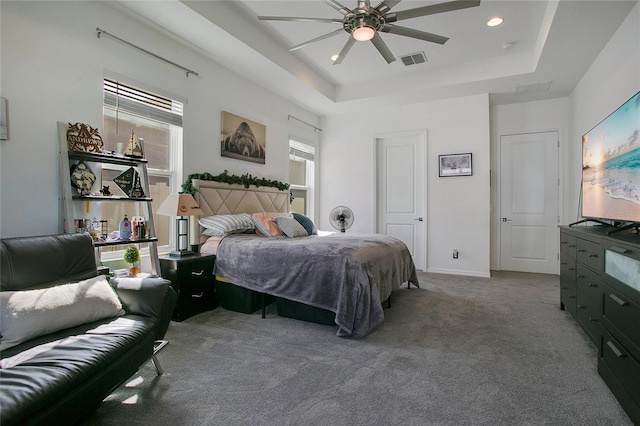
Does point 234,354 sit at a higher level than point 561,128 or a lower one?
lower

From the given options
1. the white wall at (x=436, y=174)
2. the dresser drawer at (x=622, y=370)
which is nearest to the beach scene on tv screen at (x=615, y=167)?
the dresser drawer at (x=622, y=370)

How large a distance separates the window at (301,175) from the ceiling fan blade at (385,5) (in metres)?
3.15

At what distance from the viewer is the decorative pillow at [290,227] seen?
3.52 meters

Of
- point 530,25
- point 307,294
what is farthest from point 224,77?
point 530,25

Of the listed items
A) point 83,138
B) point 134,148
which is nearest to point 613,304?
point 134,148

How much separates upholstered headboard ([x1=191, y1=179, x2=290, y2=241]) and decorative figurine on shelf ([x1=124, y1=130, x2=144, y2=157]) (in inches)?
27.8

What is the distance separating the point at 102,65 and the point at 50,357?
245cm

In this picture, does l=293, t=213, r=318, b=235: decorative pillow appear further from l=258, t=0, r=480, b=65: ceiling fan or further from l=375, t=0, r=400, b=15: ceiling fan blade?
l=375, t=0, r=400, b=15: ceiling fan blade

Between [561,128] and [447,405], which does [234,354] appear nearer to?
[447,405]

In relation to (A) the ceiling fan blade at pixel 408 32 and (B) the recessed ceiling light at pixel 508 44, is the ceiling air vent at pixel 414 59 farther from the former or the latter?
(A) the ceiling fan blade at pixel 408 32

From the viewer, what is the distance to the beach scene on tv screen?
6.93ft

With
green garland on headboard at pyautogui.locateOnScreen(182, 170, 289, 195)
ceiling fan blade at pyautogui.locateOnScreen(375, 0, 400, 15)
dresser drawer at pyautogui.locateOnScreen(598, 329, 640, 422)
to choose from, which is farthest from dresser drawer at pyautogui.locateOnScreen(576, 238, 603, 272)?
green garland on headboard at pyautogui.locateOnScreen(182, 170, 289, 195)

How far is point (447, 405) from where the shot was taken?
5.38 feet

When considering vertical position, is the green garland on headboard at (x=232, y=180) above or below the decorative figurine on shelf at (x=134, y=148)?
below
